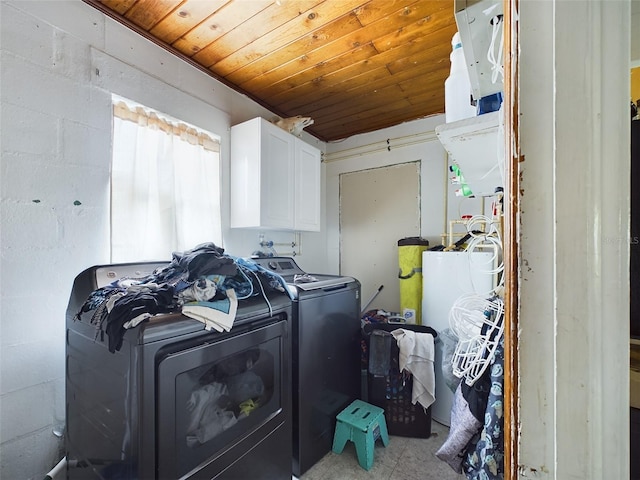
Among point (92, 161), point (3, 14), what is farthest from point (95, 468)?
point (3, 14)

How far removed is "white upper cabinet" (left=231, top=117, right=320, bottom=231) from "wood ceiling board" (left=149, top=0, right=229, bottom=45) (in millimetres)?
636

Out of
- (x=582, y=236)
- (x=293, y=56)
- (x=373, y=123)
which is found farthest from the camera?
(x=373, y=123)

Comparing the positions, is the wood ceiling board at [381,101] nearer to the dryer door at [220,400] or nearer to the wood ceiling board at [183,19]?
the wood ceiling board at [183,19]

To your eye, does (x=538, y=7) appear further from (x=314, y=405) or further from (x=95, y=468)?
(x=314, y=405)

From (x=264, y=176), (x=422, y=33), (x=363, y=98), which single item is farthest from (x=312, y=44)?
(x=264, y=176)

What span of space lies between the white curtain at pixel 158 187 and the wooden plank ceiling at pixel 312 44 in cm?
49

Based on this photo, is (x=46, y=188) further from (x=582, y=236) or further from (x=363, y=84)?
(x=363, y=84)

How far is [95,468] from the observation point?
1034 mm

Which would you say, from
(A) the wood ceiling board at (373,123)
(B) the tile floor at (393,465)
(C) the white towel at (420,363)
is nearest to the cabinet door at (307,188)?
(A) the wood ceiling board at (373,123)

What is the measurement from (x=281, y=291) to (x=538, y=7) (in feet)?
4.08

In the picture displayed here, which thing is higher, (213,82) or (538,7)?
(213,82)

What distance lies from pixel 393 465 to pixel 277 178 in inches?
80.4

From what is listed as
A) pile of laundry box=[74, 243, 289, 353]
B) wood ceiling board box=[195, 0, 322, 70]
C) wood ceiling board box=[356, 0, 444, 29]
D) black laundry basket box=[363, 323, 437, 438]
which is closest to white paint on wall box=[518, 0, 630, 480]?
pile of laundry box=[74, 243, 289, 353]

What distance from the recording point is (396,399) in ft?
6.48
